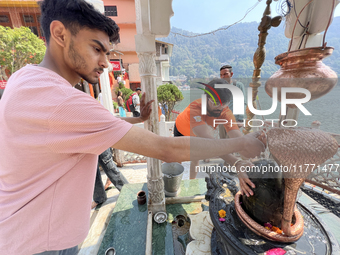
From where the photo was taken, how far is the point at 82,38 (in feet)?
3.37

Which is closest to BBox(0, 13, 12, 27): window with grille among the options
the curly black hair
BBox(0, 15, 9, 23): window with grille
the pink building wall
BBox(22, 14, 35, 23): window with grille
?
BBox(0, 15, 9, 23): window with grille

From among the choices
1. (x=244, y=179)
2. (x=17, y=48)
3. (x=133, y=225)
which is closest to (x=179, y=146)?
(x=244, y=179)

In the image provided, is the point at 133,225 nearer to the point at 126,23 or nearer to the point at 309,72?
the point at 309,72

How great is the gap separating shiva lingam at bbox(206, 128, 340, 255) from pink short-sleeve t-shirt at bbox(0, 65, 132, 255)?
0.98 metres

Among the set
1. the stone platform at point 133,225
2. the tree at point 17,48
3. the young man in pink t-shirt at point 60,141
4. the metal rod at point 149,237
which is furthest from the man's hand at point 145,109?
the tree at point 17,48

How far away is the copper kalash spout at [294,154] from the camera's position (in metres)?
0.91

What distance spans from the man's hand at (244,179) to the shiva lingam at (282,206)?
0.17ft

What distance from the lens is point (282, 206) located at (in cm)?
121

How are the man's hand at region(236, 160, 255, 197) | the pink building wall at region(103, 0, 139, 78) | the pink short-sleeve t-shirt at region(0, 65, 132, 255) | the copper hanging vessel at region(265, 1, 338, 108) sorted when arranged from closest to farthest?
the pink short-sleeve t-shirt at region(0, 65, 132, 255), the copper hanging vessel at region(265, 1, 338, 108), the man's hand at region(236, 160, 255, 197), the pink building wall at region(103, 0, 139, 78)

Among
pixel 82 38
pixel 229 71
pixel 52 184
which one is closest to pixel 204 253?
pixel 52 184

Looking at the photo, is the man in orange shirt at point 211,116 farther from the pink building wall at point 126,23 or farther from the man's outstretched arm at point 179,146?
the pink building wall at point 126,23

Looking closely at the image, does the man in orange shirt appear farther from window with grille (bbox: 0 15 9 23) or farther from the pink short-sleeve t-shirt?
window with grille (bbox: 0 15 9 23)

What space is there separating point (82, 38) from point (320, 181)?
4287mm

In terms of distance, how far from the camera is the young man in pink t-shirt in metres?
0.77
